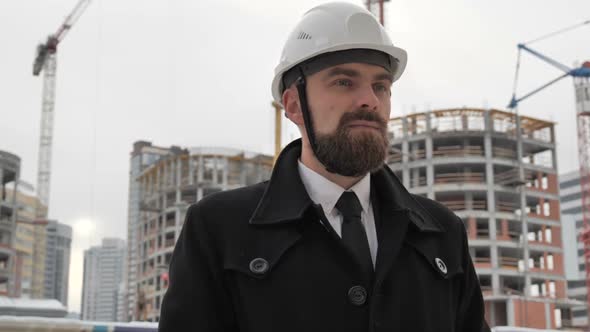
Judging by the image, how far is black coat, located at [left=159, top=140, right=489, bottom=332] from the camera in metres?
2.30

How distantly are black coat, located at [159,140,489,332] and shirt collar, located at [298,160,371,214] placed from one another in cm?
5

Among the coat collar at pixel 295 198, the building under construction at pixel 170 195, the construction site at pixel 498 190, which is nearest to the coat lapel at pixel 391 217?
the coat collar at pixel 295 198

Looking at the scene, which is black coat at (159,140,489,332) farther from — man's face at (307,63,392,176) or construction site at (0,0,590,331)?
construction site at (0,0,590,331)

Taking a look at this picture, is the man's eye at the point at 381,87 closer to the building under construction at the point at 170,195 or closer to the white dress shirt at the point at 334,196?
the white dress shirt at the point at 334,196

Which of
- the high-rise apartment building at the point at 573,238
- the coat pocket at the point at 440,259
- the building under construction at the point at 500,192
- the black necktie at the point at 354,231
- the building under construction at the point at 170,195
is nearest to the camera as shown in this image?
A: the black necktie at the point at 354,231

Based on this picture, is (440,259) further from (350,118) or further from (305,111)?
(305,111)

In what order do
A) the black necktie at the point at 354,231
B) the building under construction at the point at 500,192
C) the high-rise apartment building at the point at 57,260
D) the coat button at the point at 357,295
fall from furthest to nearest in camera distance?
the high-rise apartment building at the point at 57,260 < the building under construction at the point at 500,192 < the black necktie at the point at 354,231 < the coat button at the point at 357,295

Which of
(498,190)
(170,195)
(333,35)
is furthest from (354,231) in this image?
(170,195)

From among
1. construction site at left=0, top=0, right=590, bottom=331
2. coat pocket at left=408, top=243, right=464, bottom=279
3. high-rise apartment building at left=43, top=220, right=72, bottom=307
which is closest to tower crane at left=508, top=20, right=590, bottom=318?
construction site at left=0, top=0, right=590, bottom=331

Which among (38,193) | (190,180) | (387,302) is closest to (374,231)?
(387,302)

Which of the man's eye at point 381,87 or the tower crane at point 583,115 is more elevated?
the tower crane at point 583,115

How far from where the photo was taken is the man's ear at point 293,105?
9.19 feet

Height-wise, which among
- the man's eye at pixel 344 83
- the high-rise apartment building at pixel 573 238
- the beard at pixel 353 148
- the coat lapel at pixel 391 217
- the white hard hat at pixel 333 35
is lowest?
the coat lapel at pixel 391 217

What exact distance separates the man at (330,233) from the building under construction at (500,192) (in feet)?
215
